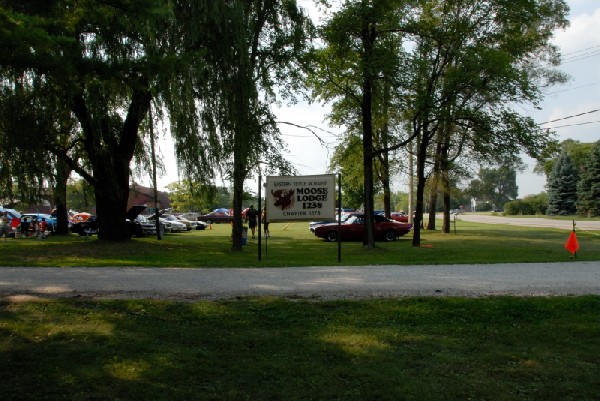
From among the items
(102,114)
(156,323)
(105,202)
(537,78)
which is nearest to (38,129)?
(102,114)

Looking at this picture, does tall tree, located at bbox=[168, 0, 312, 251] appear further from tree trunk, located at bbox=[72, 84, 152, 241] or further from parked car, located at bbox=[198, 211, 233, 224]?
parked car, located at bbox=[198, 211, 233, 224]

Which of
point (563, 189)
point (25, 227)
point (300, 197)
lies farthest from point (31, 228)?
point (563, 189)

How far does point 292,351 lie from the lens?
671 cm

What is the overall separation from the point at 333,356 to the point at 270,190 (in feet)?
31.8

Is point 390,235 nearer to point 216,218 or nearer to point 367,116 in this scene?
point 367,116

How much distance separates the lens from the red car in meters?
29.3

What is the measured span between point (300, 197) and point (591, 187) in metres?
62.7

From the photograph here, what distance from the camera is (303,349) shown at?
22.2 feet

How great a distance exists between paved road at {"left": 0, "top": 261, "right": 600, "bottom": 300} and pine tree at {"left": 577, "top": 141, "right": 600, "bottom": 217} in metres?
60.2

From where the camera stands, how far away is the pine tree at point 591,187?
219 feet

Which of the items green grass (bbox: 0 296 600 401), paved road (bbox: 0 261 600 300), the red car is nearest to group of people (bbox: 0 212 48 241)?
the red car

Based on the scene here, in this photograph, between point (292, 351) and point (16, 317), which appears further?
point (16, 317)

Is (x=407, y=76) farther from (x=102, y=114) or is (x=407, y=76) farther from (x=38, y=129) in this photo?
(x=38, y=129)

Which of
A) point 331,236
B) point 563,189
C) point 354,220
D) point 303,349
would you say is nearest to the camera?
point 303,349
